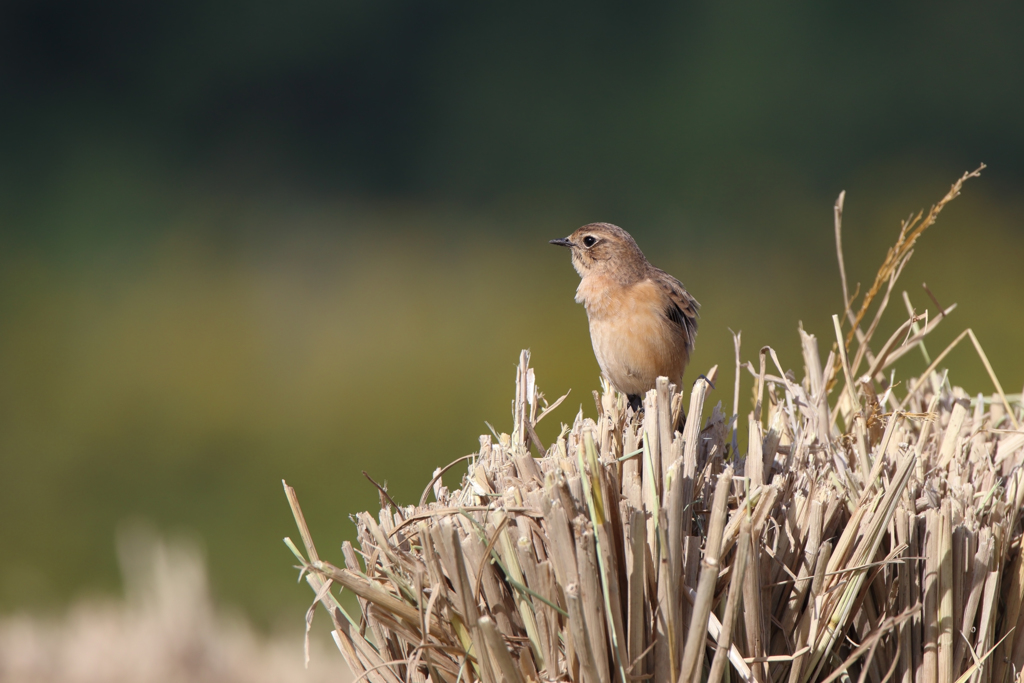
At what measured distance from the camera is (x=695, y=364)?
5230 millimetres

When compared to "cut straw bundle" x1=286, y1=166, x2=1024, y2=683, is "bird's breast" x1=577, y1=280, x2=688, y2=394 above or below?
above

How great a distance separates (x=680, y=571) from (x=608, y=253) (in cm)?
130

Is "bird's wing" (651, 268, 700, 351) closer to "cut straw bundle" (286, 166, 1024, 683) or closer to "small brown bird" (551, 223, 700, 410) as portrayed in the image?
"small brown bird" (551, 223, 700, 410)

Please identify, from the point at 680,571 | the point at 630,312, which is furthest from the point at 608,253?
the point at 680,571

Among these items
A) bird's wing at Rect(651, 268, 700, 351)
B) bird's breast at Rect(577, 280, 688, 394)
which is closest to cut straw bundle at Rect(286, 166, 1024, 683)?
bird's breast at Rect(577, 280, 688, 394)

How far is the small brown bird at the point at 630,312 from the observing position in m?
2.11

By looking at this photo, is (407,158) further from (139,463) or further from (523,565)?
(523,565)

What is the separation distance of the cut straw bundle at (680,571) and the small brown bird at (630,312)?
2.64 ft

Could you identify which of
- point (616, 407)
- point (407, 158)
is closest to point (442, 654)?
point (616, 407)

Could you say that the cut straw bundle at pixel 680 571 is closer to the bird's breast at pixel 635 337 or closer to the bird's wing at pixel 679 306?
the bird's breast at pixel 635 337

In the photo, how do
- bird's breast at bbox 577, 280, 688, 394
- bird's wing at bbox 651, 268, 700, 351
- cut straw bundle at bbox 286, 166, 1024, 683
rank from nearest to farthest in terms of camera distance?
cut straw bundle at bbox 286, 166, 1024, 683 → bird's breast at bbox 577, 280, 688, 394 → bird's wing at bbox 651, 268, 700, 351

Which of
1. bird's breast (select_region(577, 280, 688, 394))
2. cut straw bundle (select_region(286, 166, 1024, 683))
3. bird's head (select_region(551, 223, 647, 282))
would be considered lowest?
cut straw bundle (select_region(286, 166, 1024, 683))

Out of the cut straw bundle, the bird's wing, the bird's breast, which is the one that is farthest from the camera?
the bird's wing

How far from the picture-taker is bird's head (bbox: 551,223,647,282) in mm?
2250
